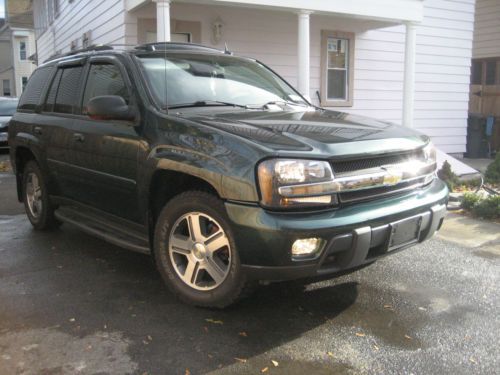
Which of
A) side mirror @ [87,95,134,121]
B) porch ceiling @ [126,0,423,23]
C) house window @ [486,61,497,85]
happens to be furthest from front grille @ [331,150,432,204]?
house window @ [486,61,497,85]

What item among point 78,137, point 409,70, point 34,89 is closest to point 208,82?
point 78,137

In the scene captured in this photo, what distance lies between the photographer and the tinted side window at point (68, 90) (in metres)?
4.75

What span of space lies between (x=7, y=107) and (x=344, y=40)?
9693mm

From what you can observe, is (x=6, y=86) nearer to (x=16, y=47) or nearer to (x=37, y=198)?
(x=16, y=47)

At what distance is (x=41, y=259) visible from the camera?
4.77 meters

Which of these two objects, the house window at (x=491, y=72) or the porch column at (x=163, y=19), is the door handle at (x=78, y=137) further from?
the house window at (x=491, y=72)

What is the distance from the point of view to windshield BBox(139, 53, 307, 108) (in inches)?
156

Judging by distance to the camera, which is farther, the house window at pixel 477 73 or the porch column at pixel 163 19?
the house window at pixel 477 73

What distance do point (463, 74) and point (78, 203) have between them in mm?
10846

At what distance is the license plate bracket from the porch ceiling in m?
5.91

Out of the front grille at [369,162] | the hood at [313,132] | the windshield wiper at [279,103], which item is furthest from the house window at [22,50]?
the front grille at [369,162]

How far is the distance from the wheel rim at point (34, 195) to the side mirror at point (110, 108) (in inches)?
80.1

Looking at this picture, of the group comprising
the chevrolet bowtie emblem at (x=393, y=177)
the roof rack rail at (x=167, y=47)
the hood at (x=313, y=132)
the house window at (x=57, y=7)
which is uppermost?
the house window at (x=57, y=7)

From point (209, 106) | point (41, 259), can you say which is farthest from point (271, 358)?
point (41, 259)
